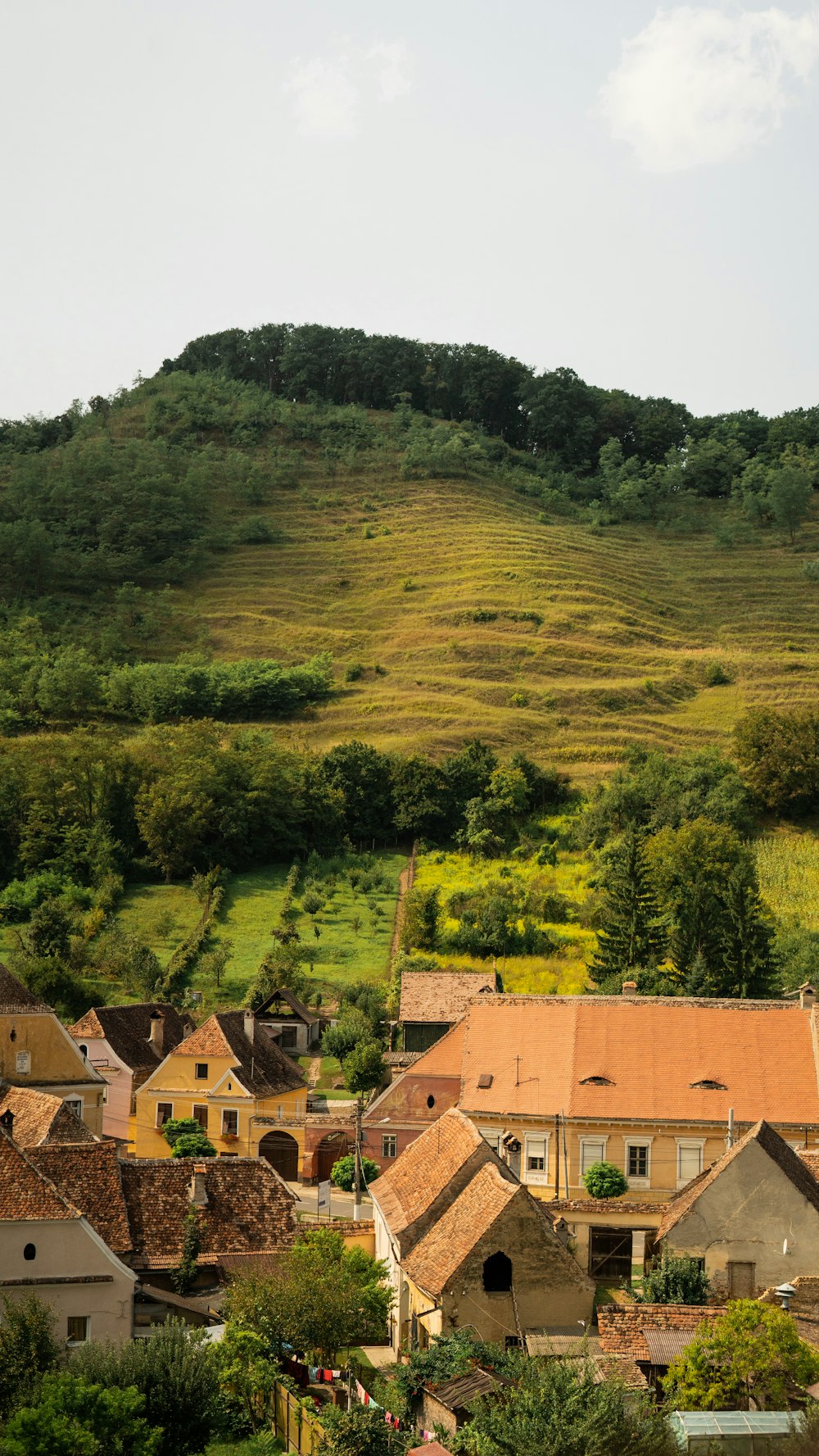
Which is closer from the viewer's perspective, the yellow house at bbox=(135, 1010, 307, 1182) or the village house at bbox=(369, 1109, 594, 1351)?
the village house at bbox=(369, 1109, 594, 1351)

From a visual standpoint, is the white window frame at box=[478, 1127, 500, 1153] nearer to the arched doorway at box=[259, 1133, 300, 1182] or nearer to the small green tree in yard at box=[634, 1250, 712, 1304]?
the arched doorway at box=[259, 1133, 300, 1182]

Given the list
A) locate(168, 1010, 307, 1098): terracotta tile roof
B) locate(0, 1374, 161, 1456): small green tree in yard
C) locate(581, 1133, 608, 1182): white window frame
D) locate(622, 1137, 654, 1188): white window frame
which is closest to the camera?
locate(0, 1374, 161, 1456): small green tree in yard

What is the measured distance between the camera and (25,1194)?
27453 mm

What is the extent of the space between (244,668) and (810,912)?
4854 centimetres

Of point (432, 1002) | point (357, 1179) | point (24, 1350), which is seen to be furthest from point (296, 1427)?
point (432, 1002)

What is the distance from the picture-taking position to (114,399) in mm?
176875

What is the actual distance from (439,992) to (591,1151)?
658 inches

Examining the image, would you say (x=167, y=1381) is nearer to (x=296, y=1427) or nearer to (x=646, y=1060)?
(x=296, y=1427)

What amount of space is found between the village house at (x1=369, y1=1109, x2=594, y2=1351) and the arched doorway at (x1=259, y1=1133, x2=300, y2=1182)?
62.7ft

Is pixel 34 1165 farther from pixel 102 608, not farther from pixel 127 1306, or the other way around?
pixel 102 608

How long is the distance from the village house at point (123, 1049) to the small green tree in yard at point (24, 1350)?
27.9 m

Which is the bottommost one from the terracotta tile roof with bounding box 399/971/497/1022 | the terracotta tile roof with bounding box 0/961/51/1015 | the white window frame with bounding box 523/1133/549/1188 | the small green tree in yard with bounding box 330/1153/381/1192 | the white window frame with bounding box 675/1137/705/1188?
the small green tree in yard with bounding box 330/1153/381/1192

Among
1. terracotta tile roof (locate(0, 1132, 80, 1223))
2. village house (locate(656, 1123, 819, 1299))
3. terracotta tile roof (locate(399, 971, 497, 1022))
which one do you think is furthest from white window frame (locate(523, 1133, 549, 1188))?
terracotta tile roof (locate(0, 1132, 80, 1223))

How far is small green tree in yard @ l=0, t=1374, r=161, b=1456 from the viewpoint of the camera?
64.9ft
